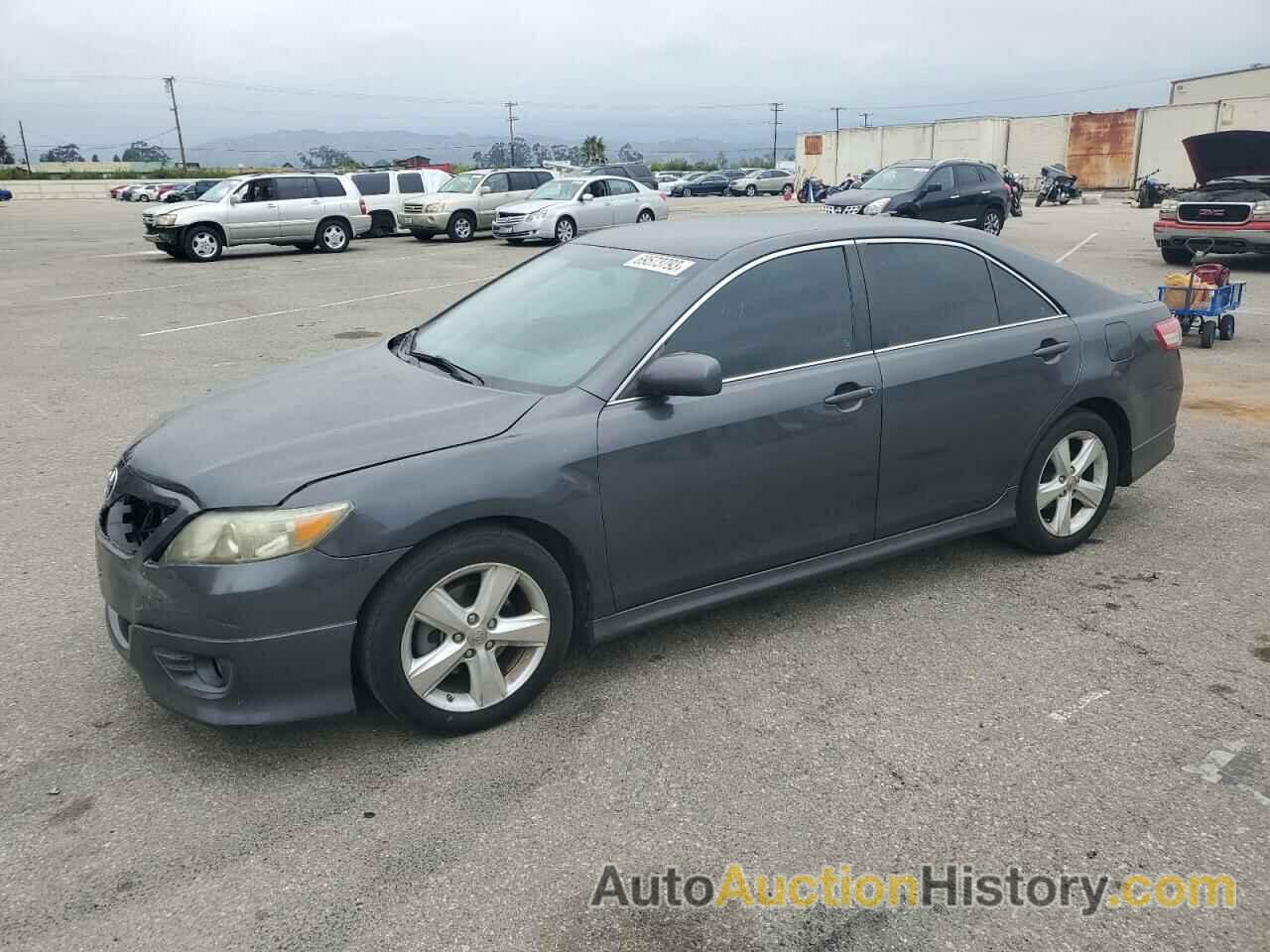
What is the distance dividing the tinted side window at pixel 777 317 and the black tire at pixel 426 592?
922 mm

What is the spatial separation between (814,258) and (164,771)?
2.92 meters

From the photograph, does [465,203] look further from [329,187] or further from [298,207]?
[298,207]

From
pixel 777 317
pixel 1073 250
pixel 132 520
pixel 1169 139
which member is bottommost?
pixel 1073 250

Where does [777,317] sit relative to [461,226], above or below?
above

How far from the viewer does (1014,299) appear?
4.55 metres

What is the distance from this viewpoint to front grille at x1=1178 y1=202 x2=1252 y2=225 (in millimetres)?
14984

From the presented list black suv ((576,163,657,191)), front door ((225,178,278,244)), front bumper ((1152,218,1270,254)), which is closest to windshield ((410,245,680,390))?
front bumper ((1152,218,1270,254))

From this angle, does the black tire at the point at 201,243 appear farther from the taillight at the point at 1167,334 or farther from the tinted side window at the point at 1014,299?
the taillight at the point at 1167,334

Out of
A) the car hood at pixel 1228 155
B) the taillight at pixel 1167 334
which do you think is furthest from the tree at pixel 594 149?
the taillight at pixel 1167 334

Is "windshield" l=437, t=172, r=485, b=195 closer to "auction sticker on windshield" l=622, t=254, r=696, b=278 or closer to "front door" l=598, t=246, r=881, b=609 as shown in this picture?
"auction sticker on windshield" l=622, t=254, r=696, b=278

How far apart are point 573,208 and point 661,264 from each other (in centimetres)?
1929

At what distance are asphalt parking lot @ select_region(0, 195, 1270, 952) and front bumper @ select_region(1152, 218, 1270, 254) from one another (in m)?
12.0

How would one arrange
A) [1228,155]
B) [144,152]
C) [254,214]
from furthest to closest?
[144,152] → [254,214] → [1228,155]

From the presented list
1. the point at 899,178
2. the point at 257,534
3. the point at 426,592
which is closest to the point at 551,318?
the point at 426,592
